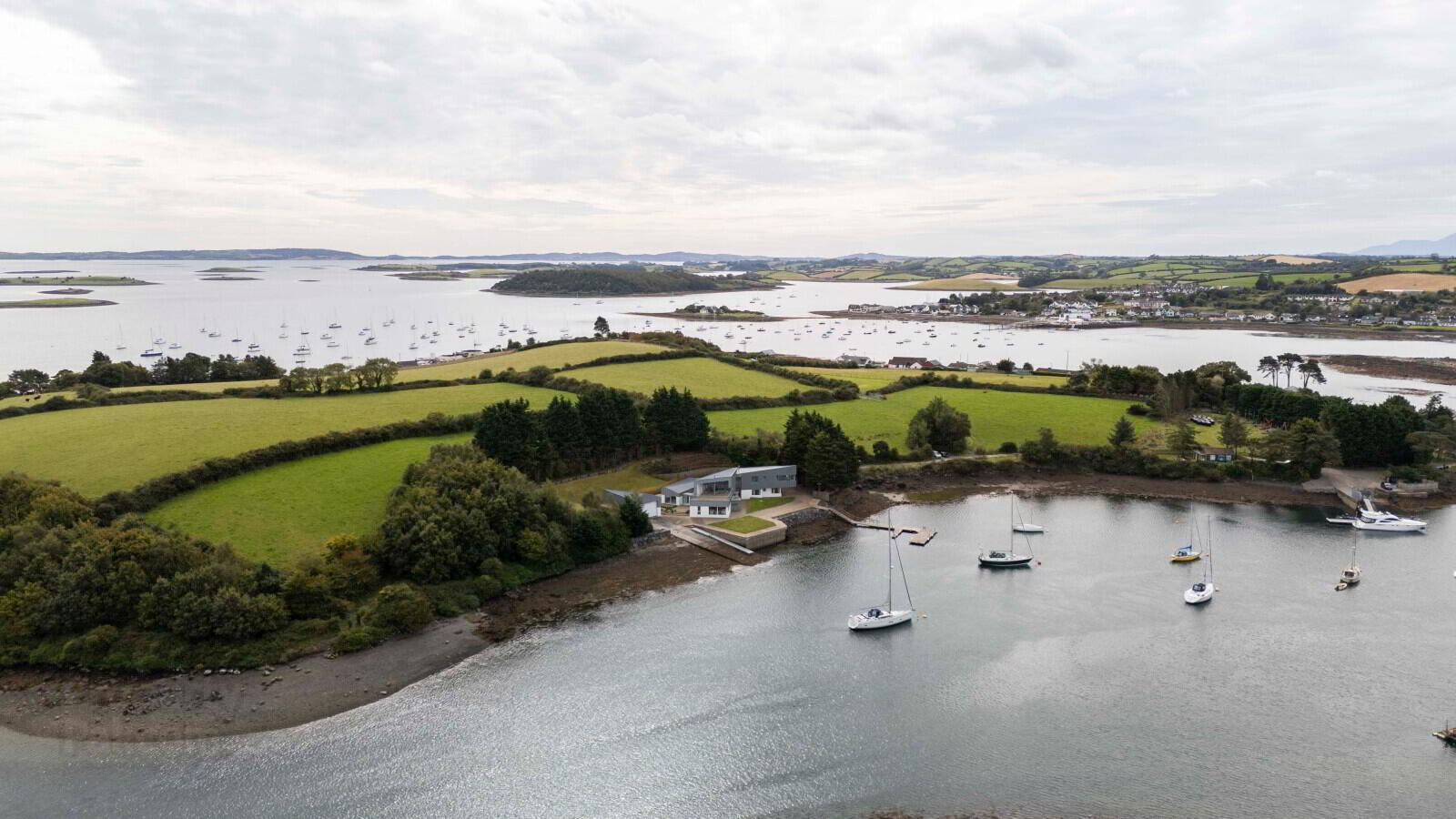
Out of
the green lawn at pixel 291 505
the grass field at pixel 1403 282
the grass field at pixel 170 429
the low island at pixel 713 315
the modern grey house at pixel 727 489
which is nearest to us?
the green lawn at pixel 291 505

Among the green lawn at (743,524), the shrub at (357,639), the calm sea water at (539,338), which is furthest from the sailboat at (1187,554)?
the calm sea water at (539,338)

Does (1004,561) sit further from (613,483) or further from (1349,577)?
(613,483)

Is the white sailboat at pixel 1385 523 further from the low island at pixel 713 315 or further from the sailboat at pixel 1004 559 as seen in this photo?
the low island at pixel 713 315

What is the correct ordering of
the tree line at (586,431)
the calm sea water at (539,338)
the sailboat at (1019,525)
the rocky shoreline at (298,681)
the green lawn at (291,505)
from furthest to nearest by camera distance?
the calm sea water at (539,338) < the tree line at (586,431) < the sailboat at (1019,525) < the green lawn at (291,505) < the rocky shoreline at (298,681)

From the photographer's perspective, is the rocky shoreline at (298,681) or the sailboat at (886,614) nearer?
the rocky shoreline at (298,681)

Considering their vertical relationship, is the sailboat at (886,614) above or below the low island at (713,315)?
below

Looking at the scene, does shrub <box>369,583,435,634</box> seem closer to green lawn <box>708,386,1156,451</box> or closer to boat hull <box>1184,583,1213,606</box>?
green lawn <box>708,386,1156,451</box>

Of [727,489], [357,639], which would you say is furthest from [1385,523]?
[357,639]

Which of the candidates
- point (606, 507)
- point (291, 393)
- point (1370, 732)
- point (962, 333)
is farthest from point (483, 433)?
point (962, 333)

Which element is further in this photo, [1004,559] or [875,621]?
[1004,559]
